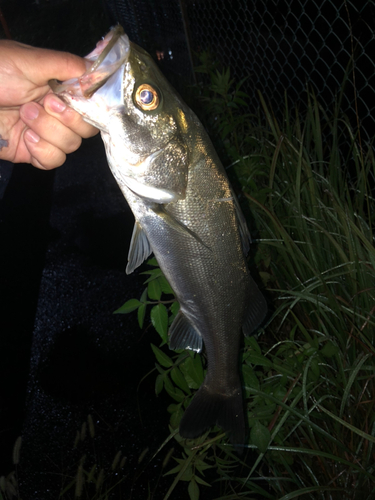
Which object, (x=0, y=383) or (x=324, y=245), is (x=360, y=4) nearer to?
(x=324, y=245)

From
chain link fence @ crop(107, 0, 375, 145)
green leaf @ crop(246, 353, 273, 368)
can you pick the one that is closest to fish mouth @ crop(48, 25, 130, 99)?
green leaf @ crop(246, 353, 273, 368)

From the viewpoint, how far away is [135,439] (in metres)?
2.73

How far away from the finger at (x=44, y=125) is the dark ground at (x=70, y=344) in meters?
1.76

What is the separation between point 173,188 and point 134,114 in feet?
1.06

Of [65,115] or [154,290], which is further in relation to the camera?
[154,290]

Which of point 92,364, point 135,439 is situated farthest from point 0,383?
point 135,439

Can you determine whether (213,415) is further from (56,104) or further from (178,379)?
(56,104)

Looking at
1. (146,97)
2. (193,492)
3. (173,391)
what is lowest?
(193,492)

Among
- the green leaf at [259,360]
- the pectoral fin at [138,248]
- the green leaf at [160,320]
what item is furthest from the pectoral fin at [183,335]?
the green leaf at [259,360]

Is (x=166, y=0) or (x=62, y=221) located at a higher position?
→ (x=166, y=0)

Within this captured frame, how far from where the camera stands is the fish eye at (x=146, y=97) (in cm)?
141

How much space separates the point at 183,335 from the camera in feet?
5.81

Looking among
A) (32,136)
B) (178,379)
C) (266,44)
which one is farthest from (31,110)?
(266,44)

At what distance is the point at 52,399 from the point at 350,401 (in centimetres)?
223
